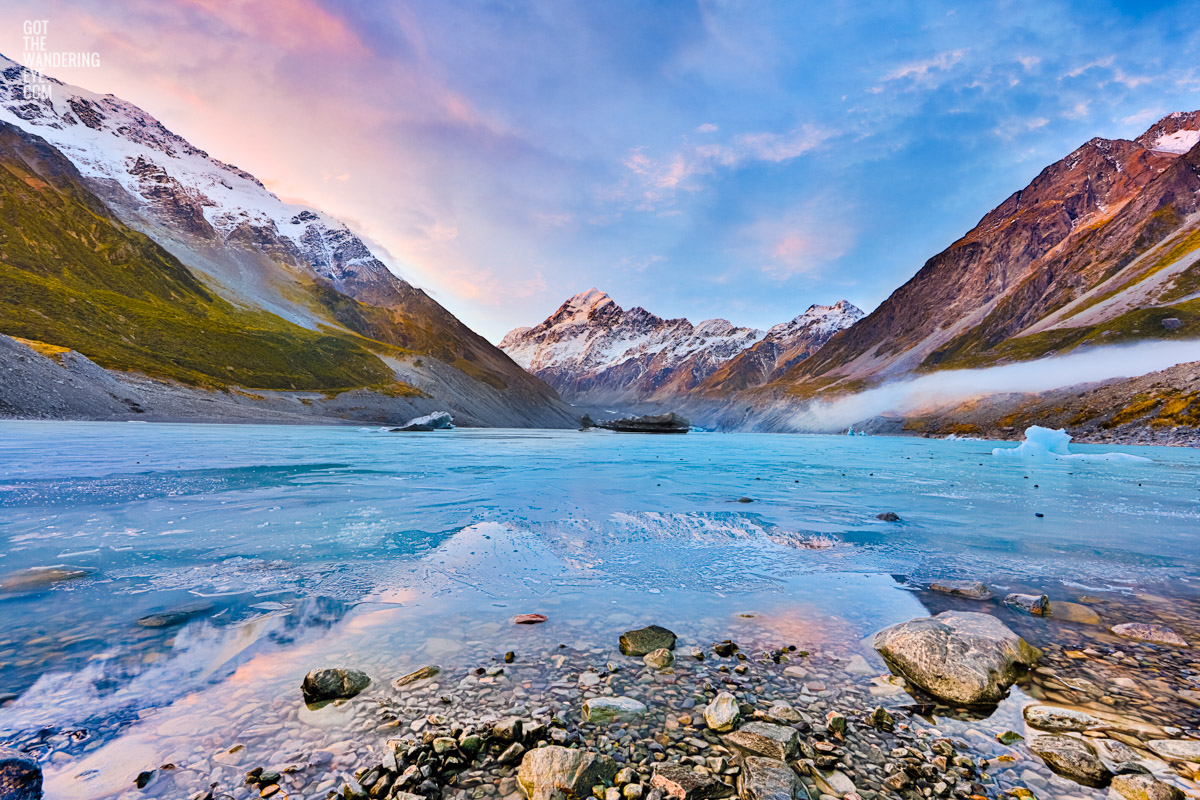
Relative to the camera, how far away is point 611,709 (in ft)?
17.1

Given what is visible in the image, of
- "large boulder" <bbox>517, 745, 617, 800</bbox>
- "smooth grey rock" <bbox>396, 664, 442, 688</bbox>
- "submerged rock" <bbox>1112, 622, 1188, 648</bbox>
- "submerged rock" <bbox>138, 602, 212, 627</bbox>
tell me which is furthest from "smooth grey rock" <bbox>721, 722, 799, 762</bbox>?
"submerged rock" <bbox>138, 602, 212, 627</bbox>

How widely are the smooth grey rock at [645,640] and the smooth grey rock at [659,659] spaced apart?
122 millimetres

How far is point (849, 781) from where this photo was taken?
4184mm

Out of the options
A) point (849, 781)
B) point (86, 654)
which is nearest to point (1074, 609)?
point (849, 781)

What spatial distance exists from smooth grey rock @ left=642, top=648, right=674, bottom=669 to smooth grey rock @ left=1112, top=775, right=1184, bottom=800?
4232mm

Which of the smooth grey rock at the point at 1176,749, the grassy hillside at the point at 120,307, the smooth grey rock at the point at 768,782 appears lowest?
the smooth grey rock at the point at 768,782

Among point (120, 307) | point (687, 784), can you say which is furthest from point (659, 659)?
point (120, 307)

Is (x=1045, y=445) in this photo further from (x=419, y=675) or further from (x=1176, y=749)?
(x=419, y=675)

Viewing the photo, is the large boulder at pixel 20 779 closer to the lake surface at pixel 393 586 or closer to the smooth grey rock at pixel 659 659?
the lake surface at pixel 393 586

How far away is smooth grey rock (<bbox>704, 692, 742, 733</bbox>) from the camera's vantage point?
493 cm

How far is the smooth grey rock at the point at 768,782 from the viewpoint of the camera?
152 inches

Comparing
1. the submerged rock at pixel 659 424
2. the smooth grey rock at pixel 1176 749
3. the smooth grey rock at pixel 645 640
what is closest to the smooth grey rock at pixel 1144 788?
the smooth grey rock at pixel 1176 749

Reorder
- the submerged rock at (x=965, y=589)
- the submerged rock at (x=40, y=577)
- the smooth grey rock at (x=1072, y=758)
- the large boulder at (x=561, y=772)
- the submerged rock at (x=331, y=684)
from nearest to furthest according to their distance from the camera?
the large boulder at (x=561, y=772)
the smooth grey rock at (x=1072, y=758)
the submerged rock at (x=331, y=684)
the submerged rock at (x=40, y=577)
the submerged rock at (x=965, y=589)

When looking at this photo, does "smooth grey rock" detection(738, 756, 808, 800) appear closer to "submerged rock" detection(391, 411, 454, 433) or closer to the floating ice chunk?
the floating ice chunk
